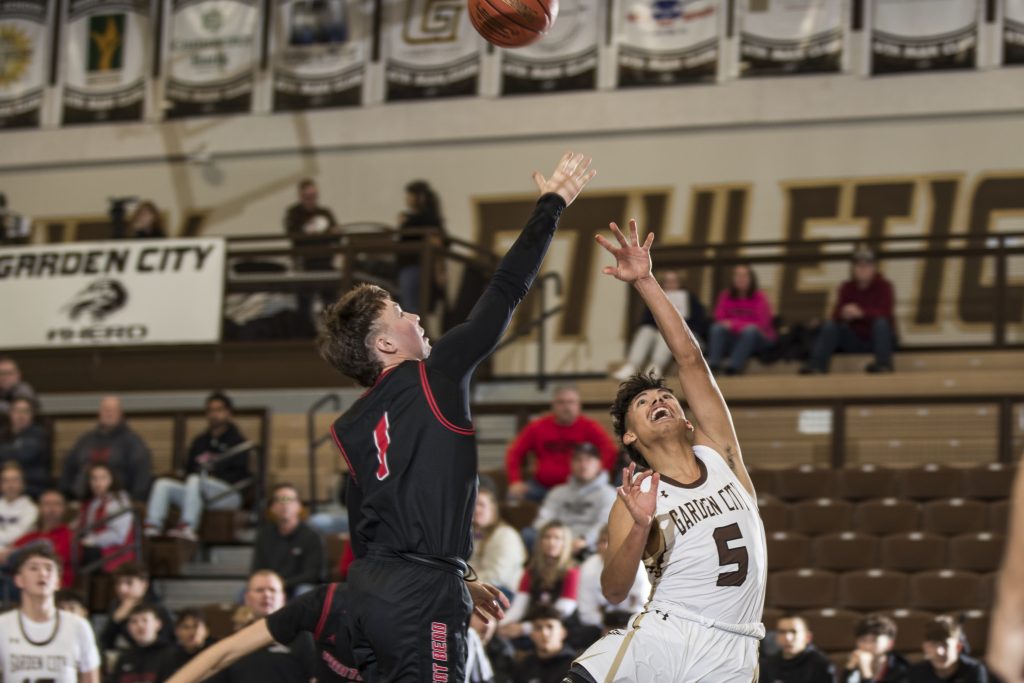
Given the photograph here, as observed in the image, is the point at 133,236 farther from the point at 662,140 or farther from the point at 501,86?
the point at 662,140

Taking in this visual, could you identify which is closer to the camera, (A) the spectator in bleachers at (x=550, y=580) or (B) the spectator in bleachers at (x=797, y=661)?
(B) the spectator in bleachers at (x=797, y=661)

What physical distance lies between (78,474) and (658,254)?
554 centimetres

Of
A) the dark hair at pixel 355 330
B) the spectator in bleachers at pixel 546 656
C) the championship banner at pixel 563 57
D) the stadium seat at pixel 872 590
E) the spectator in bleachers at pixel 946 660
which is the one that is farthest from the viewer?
the championship banner at pixel 563 57

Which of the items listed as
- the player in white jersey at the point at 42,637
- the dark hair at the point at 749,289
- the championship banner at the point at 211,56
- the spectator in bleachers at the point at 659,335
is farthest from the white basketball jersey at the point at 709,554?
the championship banner at the point at 211,56

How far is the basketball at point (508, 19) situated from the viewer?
6.37 m

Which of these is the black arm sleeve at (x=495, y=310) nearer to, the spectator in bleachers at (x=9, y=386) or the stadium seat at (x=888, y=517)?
the stadium seat at (x=888, y=517)

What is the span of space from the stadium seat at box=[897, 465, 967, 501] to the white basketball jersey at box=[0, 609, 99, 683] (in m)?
5.99

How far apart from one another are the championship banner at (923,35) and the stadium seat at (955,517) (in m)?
5.83

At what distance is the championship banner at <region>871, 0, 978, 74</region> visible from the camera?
1466 centimetres

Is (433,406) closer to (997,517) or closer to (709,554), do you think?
(709,554)

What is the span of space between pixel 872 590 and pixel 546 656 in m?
2.55

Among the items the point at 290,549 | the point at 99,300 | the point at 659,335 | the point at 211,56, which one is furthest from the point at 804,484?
→ the point at 211,56

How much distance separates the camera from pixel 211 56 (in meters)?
17.3

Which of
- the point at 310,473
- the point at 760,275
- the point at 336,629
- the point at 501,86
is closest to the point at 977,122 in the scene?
the point at 760,275
